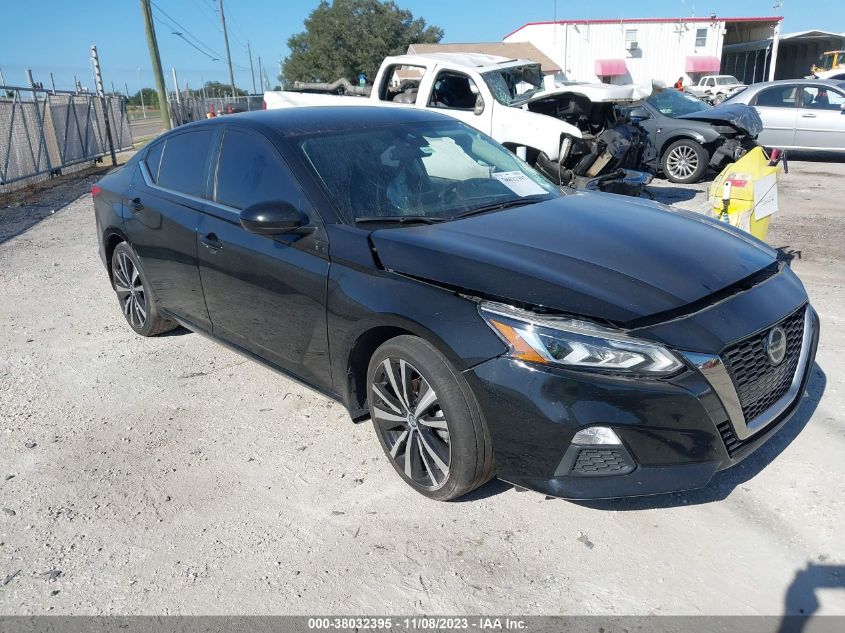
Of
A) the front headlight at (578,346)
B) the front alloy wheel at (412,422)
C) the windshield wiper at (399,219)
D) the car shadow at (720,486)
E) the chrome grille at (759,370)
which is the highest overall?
the windshield wiper at (399,219)

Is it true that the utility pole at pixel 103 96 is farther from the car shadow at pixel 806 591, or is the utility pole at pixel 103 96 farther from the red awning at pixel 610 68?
the red awning at pixel 610 68

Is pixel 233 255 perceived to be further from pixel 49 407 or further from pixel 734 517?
pixel 734 517

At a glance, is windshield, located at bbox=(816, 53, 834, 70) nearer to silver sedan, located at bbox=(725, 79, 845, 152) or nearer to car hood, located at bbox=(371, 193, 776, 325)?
silver sedan, located at bbox=(725, 79, 845, 152)

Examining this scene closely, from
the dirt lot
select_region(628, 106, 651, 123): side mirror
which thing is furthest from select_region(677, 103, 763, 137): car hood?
the dirt lot

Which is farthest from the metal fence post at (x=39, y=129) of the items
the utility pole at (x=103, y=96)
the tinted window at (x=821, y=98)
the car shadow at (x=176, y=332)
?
the tinted window at (x=821, y=98)

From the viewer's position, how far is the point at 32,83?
15.6 m

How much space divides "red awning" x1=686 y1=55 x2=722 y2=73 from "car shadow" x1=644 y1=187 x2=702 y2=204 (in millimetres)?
46188

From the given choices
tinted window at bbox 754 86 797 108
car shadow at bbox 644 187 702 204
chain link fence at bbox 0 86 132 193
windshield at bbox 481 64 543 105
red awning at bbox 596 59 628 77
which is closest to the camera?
windshield at bbox 481 64 543 105

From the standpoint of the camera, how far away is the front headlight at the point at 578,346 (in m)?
2.44

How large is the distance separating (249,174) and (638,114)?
31.0 ft

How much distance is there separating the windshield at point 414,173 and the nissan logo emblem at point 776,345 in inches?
58.5

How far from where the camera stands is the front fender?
859 cm

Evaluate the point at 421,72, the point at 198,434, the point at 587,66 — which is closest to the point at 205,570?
the point at 198,434

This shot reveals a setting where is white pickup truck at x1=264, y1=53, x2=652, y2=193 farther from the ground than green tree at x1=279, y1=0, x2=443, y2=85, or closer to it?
closer to it
